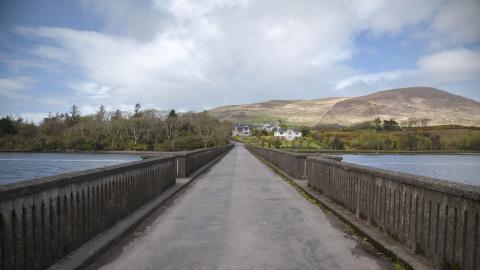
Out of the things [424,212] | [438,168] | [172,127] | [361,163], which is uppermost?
[172,127]

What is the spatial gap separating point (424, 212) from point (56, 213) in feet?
14.5

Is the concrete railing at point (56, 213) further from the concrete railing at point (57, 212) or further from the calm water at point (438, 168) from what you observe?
the calm water at point (438, 168)

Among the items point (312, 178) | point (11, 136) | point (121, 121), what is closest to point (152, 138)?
point (121, 121)

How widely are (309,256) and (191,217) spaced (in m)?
3.52

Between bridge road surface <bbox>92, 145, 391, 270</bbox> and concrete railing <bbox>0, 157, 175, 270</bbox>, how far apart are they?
23.9 inches

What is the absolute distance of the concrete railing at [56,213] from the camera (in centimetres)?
397

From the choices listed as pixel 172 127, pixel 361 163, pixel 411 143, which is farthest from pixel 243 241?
pixel 411 143

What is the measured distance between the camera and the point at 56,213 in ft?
16.1

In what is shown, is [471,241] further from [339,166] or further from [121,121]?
[121,121]

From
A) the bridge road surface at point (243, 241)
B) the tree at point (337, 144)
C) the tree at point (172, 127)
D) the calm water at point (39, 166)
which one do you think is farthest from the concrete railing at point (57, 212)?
the tree at point (337, 144)

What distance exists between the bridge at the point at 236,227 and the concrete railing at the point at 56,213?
0.01m

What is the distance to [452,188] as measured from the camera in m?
4.47

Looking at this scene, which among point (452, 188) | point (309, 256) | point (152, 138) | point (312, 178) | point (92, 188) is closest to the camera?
point (452, 188)

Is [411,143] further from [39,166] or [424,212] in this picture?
[424,212]
